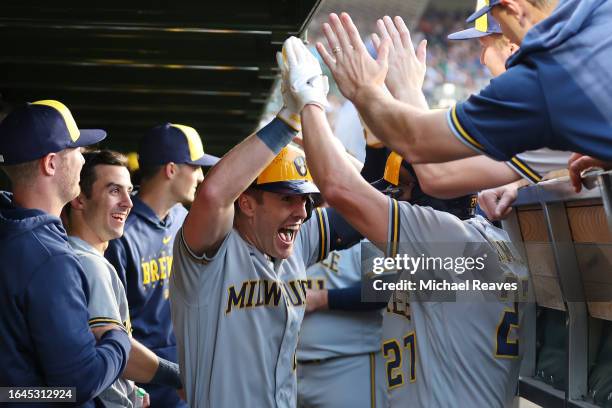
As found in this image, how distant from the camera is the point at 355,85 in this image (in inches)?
115

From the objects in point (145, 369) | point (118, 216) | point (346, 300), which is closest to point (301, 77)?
point (145, 369)

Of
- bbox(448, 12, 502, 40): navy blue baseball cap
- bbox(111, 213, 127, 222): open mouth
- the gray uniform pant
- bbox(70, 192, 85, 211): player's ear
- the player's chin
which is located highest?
bbox(448, 12, 502, 40): navy blue baseball cap

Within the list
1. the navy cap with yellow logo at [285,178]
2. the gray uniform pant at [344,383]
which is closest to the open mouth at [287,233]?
the navy cap with yellow logo at [285,178]

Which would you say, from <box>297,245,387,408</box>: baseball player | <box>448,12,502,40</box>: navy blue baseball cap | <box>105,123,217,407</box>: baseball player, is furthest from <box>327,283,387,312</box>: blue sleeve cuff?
<box>448,12,502,40</box>: navy blue baseball cap

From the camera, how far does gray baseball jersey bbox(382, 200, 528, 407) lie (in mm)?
3395

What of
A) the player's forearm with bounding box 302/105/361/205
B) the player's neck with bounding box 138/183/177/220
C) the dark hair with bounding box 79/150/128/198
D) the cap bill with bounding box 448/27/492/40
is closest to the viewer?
the player's forearm with bounding box 302/105/361/205

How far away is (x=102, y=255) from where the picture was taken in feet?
13.9

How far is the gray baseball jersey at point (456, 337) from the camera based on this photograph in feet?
11.1

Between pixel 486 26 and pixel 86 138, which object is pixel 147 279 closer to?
pixel 86 138

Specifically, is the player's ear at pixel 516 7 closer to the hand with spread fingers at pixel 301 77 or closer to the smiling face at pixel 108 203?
the hand with spread fingers at pixel 301 77

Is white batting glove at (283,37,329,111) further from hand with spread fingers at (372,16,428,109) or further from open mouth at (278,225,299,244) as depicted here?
open mouth at (278,225,299,244)

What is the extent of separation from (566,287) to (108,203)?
2.14 metres

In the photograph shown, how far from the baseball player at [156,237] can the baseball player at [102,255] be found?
466 millimetres

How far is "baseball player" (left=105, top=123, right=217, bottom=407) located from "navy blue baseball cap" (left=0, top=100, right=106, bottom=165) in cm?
147
